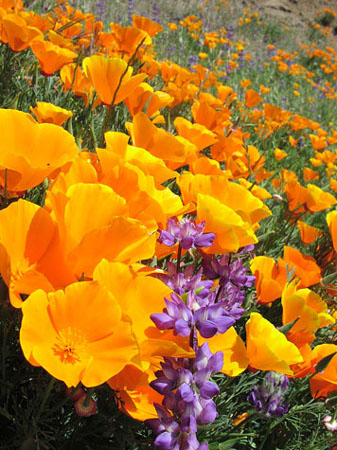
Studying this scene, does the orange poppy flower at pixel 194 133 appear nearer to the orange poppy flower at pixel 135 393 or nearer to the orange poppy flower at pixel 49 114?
the orange poppy flower at pixel 49 114

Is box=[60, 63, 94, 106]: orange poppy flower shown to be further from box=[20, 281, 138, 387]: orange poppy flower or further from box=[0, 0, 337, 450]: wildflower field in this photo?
box=[20, 281, 138, 387]: orange poppy flower

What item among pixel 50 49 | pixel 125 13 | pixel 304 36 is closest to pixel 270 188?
pixel 50 49

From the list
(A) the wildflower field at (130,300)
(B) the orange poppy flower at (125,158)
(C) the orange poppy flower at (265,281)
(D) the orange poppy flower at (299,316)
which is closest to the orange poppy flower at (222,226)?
(A) the wildflower field at (130,300)

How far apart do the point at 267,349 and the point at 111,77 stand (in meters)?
0.84

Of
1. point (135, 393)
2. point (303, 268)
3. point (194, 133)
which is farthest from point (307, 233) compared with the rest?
point (135, 393)

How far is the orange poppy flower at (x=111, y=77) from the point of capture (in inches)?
47.8

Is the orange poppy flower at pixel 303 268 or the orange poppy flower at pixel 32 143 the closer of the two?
the orange poppy flower at pixel 32 143

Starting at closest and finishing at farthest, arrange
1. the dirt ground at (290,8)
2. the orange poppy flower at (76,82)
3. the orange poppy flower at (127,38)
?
1. the orange poppy flower at (76,82)
2. the orange poppy flower at (127,38)
3. the dirt ground at (290,8)

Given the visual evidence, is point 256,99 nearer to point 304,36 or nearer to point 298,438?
point 298,438

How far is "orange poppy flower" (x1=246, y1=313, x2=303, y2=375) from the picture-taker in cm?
83

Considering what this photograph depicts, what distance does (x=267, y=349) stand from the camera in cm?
83

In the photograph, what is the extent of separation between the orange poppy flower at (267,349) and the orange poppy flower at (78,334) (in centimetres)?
34

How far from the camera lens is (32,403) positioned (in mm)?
847

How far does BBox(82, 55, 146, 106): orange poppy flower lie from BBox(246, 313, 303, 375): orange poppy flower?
71cm
